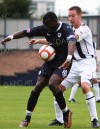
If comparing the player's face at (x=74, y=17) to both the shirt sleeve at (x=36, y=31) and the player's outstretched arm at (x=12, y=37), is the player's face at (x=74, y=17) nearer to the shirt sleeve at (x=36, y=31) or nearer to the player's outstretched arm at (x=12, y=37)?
the shirt sleeve at (x=36, y=31)

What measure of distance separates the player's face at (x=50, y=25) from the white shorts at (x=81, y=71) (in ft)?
2.89

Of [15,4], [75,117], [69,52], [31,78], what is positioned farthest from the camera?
[15,4]

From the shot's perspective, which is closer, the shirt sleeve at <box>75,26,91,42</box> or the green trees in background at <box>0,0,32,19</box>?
the shirt sleeve at <box>75,26,91,42</box>

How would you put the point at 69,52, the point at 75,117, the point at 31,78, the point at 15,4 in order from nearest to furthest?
1. the point at 69,52
2. the point at 75,117
3. the point at 31,78
4. the point at 15,4

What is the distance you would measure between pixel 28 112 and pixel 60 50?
1.36m

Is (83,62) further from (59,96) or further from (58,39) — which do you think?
(59,96)

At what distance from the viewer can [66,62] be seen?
1135cm

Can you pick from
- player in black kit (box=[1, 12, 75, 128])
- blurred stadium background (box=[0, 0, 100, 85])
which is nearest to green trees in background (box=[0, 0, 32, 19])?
blurred stadium background (box=[0, 0, 100, 85])

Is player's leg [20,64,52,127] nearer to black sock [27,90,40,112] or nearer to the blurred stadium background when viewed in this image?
black sock [27,90,40,112]

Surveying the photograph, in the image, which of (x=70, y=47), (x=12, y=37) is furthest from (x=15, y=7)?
(x=70, y=47)

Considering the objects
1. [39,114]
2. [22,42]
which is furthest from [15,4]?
[39,114]

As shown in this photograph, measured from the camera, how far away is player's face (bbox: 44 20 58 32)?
11532 mm

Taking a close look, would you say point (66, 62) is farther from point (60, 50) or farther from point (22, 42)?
point (22, 42)

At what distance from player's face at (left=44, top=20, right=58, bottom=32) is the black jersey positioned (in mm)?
108
